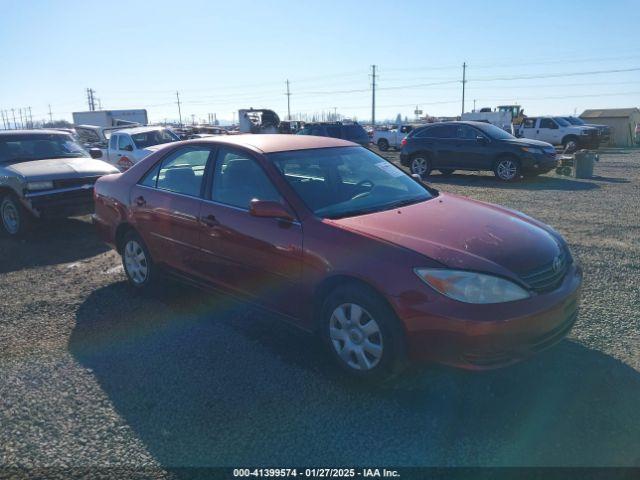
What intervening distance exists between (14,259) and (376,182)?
547 cm

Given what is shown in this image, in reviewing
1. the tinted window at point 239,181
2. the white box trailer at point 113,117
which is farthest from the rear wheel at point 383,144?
the tinted window at point 239,181

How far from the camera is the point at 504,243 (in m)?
3.34

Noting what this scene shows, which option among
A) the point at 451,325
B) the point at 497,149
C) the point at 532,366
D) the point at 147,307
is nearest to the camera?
the point at 451,325

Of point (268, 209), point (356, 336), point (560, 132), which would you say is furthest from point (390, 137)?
point (356, 336)

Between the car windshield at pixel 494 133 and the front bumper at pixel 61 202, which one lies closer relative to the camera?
the front bumper at pixel 61 202

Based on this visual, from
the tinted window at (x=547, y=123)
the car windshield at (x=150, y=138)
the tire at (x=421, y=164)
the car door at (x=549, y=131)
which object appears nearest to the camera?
the car windshield at (x=150, y=138)

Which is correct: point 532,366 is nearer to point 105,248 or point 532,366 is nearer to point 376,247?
point 376,247

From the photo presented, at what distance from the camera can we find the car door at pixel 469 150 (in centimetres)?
1408

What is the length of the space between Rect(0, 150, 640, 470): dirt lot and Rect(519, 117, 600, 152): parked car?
24.6m

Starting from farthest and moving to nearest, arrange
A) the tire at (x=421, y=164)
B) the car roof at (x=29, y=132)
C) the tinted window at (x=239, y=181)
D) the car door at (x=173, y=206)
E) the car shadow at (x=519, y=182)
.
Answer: the tire at (x=421, y=164) < the car shadow at (x=519, y=182) < the car roof at (x=29, y=132) < the car door at (x=173, y=206) < the tinted window at (x=239, y=181)

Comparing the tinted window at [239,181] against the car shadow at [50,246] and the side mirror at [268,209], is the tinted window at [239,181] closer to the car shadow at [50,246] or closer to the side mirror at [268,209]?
the side mirror at [268,209]

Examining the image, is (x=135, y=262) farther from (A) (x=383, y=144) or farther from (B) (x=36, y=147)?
(A) (x=383, y=144)

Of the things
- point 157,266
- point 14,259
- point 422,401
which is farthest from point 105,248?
point 422,401

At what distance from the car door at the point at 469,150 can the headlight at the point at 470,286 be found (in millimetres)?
11801
